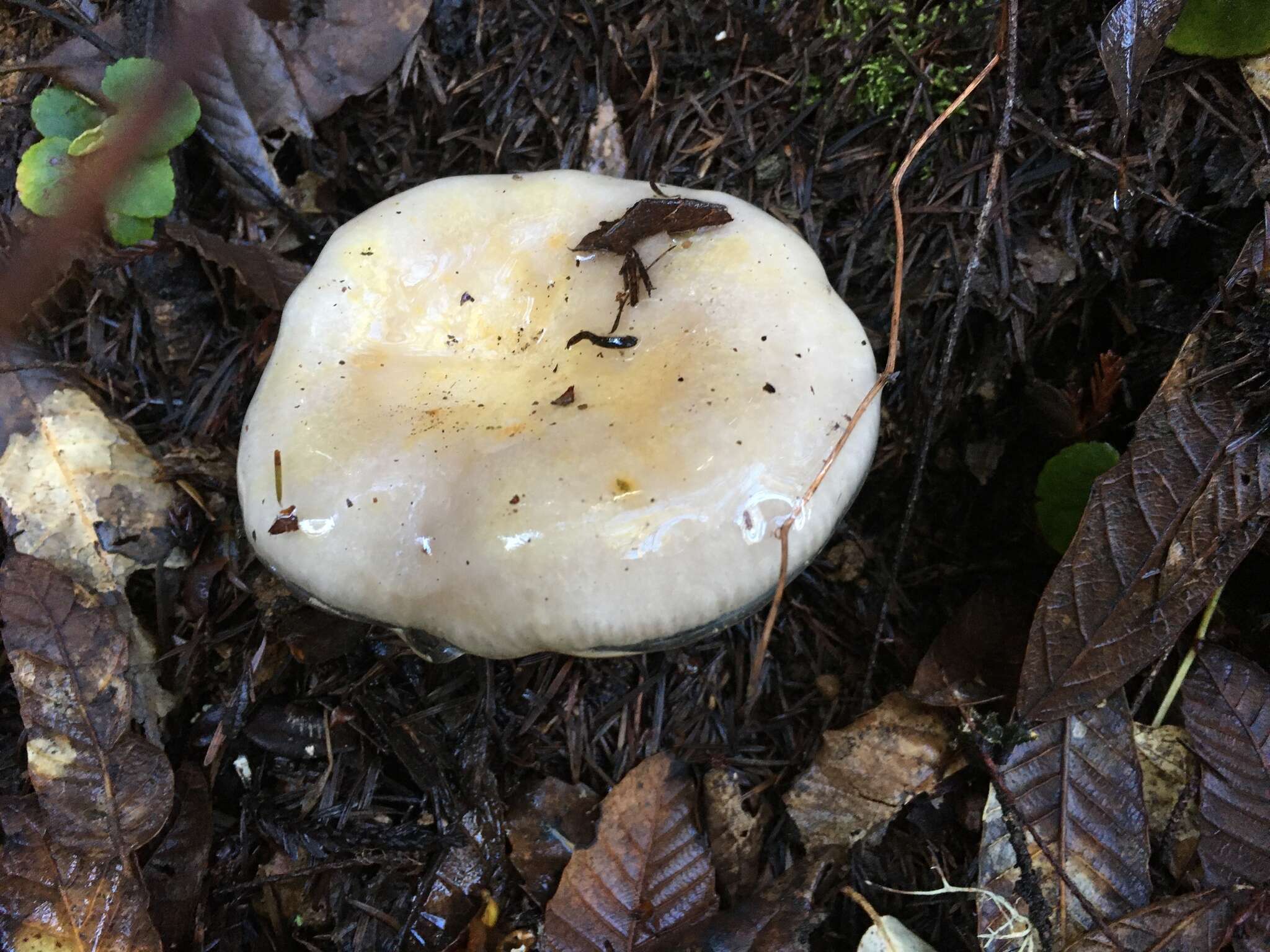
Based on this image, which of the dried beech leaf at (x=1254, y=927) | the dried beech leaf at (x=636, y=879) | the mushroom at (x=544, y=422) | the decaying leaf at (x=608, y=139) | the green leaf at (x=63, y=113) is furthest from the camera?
the decaying leaf at (x=608, y=139)

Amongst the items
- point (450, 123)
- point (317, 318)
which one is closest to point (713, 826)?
point (317, 318)

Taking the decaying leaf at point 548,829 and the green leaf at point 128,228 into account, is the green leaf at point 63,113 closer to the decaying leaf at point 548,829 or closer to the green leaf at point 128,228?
the green leaf at point 128,228

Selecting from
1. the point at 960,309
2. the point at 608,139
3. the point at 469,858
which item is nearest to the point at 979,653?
the point at 960,309

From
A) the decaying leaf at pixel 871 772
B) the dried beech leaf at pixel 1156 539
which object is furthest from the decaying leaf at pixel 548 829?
the dried beech leaf at pixel 1156 539

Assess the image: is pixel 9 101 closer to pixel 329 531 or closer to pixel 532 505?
pixel 329 531

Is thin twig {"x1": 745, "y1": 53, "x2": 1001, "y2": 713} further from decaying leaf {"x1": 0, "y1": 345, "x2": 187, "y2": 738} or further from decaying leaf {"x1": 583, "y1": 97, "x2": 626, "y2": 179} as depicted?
decaying leaf {"x1": 0, "y1": 345, "x2": 187, "y2": 738}
